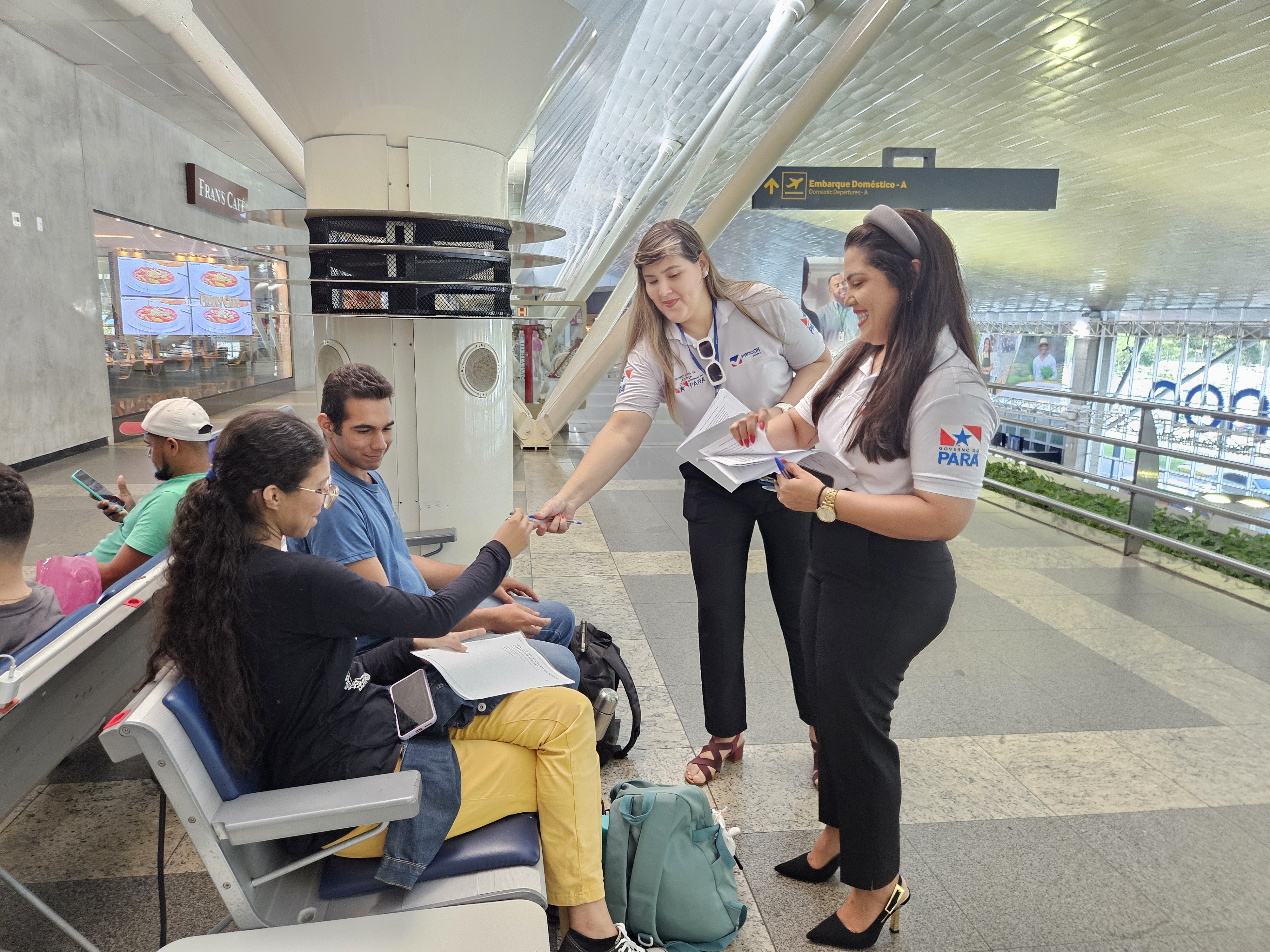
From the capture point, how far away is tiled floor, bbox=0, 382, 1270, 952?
232 centimetres

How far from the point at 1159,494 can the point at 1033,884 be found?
4513mm

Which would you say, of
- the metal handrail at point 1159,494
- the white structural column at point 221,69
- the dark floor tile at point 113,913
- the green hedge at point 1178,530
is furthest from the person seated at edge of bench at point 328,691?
the green hedge at point 1178,530

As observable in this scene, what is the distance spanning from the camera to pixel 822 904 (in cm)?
238

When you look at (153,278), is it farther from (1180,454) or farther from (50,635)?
(1180,454)

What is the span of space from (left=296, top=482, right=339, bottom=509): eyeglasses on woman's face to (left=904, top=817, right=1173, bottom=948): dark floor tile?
204 centimetres

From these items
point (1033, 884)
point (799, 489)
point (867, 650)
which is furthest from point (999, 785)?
point (799, 489)

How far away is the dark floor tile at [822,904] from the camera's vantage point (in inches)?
88.0

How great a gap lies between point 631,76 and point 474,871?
1483cm

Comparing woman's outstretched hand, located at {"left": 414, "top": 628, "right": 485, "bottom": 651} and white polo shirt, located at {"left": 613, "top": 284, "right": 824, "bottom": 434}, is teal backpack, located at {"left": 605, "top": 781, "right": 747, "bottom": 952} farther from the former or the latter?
white polo shirt, located at {"left": 613, "top": 284, "right": 824, "bottom": 434}

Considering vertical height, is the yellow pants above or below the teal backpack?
above

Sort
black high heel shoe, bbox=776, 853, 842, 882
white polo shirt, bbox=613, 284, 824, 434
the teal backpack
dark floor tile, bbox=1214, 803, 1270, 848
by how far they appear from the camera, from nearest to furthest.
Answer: the teal backpack
black high heel shoe, bbox=776, 853, 842, 882
dark floor tile, bbox=1214, 803, 1270, 848
white polo shirt, bbox=613, 284, 824, 434

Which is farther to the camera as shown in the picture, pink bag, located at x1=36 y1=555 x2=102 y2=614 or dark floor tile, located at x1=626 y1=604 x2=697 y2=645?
dark floor tile, located at x1=626 y1=604 x2=697 y2=645

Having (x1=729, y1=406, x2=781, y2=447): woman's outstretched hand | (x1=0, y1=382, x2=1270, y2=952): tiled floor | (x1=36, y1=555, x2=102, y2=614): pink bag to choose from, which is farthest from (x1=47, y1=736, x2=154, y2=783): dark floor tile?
(x1=729, y1=406, x2=781, y2=447): woman's outstretched hand

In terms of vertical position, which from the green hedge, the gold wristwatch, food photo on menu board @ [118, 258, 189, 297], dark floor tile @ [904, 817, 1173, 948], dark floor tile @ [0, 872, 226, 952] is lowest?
dark floor tile @ [0, 872, 226, 952]
